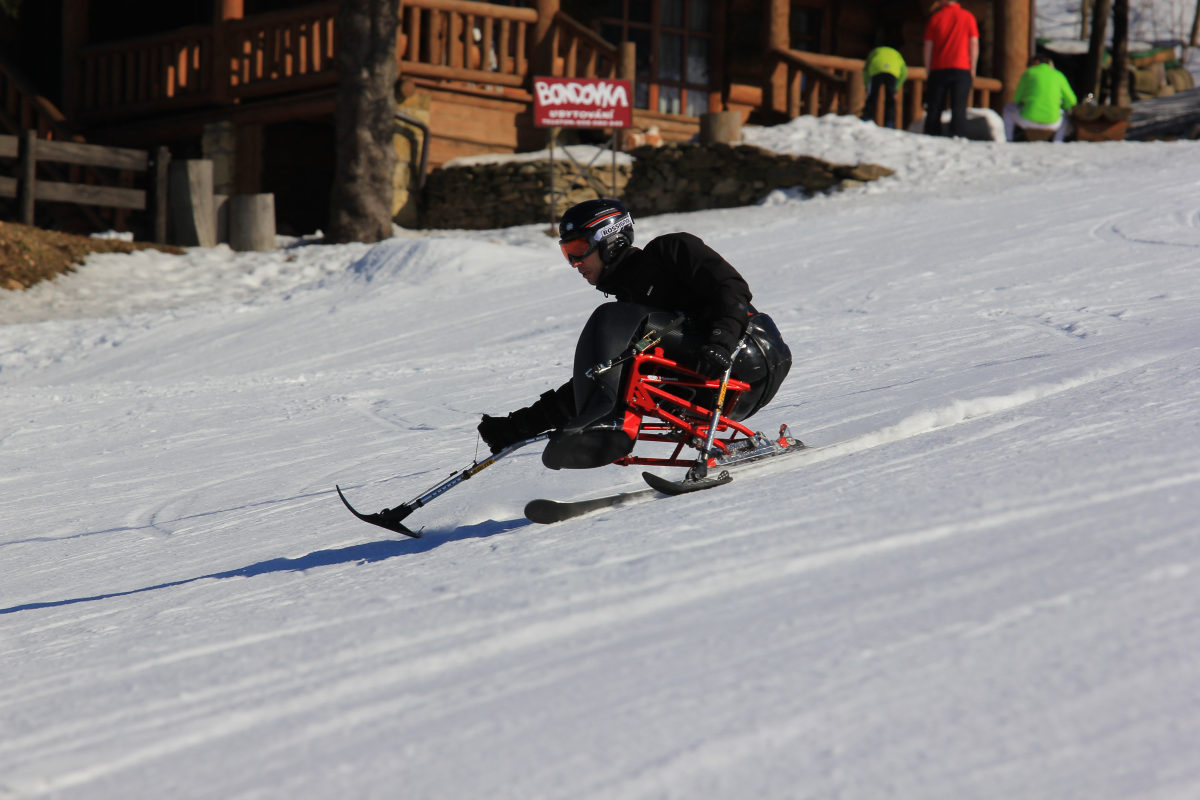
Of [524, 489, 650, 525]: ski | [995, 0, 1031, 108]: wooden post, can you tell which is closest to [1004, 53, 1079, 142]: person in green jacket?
[995, 0, 1031, 108]: wooden post

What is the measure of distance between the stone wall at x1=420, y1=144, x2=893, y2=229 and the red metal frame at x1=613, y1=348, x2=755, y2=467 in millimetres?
11109

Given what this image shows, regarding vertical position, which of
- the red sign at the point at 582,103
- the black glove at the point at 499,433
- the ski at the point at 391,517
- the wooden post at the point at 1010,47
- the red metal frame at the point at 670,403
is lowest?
the ski at the point at 391,517

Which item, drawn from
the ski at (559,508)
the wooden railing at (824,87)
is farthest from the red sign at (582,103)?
the ski at (559,508)

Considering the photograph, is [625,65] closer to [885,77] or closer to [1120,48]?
[885,77]

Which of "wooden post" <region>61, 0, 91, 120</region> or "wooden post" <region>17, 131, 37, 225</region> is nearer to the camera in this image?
"wooden post" <region>17, 131, 37, 225</region>

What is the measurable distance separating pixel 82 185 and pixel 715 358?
41.6ft

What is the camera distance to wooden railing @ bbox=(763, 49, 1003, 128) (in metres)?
17.9

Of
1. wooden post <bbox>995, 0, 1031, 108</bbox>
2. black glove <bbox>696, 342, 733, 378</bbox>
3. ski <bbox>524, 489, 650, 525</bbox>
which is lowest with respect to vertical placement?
ski <bbox>524, 489, 650, 525</bbox>

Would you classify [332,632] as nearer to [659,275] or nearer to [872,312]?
[659,275]

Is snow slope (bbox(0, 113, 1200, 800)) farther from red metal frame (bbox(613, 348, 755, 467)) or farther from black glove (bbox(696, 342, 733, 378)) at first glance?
black glove (bbox(696, 342, 733, 378))

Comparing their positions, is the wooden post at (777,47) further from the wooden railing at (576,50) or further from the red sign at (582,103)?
the red sign at (582,103)

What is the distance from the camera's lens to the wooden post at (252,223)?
14461 mm

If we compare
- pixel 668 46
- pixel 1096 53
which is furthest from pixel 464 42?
pixel 1096 53

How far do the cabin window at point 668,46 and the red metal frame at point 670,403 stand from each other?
53.4 ft
